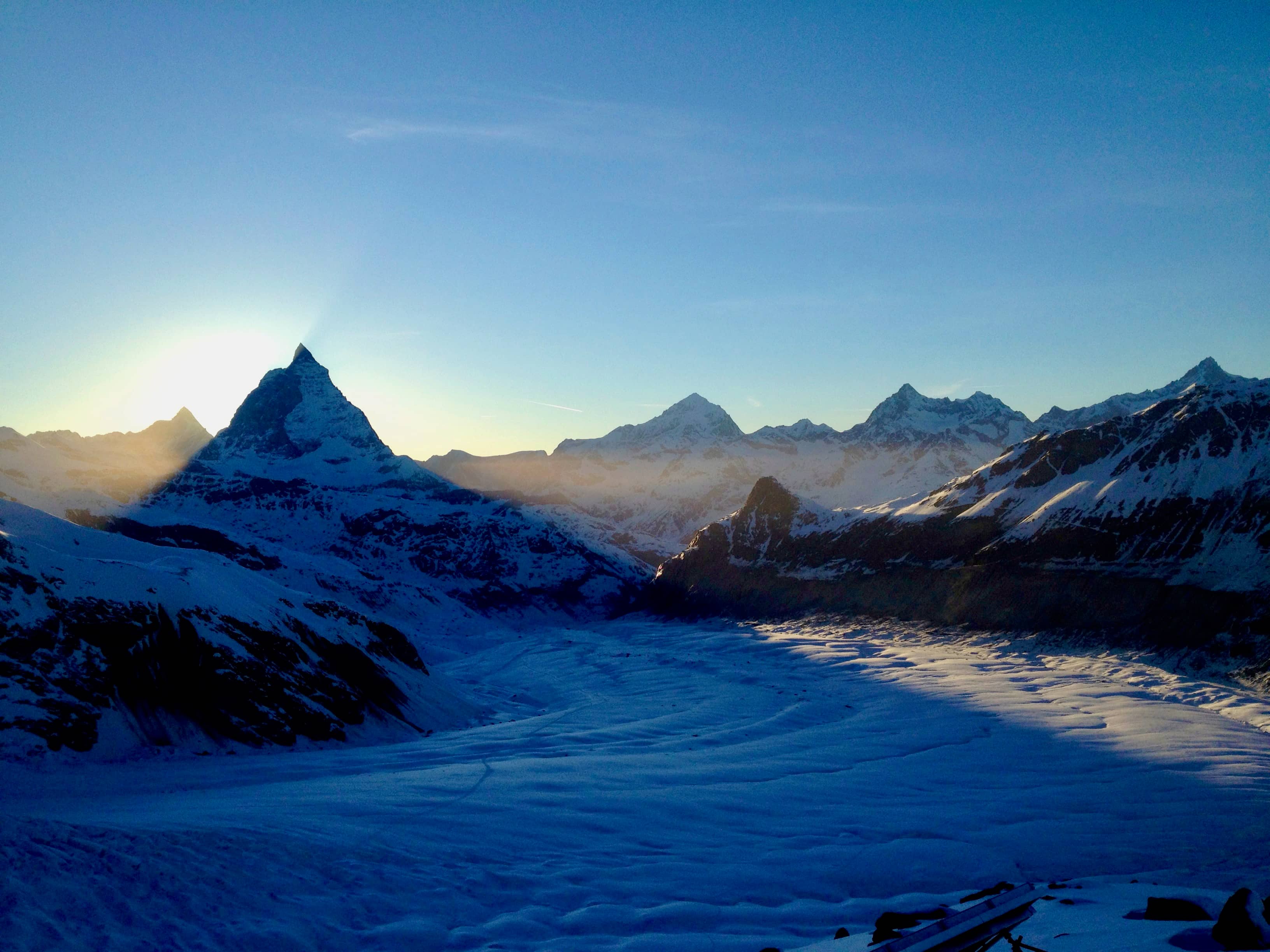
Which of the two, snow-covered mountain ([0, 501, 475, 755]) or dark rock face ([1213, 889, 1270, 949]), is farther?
snow-covered mountain ([0, 501, 475, 755])

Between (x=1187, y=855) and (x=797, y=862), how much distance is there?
10783mm

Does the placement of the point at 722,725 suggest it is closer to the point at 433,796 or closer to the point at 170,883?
the point at 433,796

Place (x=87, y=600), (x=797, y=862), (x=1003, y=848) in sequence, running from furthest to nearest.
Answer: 1. (x=87, y=600)
2. (x=1003, y=848)
3. (x=797, y=862)

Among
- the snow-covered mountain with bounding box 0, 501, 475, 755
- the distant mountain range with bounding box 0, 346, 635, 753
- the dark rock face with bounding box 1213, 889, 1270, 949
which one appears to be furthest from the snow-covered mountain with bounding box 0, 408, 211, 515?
the dark rock face with bounding box 1213, 889, 1270, 949

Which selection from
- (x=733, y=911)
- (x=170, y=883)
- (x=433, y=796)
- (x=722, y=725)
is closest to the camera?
(x=170, y=883)

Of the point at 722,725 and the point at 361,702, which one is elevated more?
the point at 361,702

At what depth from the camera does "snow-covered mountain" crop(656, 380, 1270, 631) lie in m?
62.5

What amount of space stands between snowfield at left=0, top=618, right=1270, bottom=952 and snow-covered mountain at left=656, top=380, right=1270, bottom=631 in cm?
2374

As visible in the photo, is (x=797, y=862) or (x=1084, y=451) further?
(x=1084, y=451)

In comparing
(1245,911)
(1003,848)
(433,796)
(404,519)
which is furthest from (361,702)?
(404,519)

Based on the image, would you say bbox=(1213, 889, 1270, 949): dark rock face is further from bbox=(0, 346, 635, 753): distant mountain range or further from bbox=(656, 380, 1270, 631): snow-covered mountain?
bbox=(656, 380, 1270, 631): snow-covered mountain

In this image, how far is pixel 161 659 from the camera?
2808 cm

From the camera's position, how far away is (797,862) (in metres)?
18.0

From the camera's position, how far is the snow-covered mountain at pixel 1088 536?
62.5m
